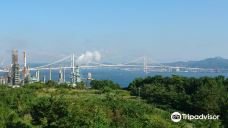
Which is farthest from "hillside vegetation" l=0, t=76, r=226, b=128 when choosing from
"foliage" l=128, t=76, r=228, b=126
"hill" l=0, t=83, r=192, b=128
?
"foliage" l=128, t=76, r=228, b=126

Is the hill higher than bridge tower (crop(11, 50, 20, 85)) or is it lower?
lower

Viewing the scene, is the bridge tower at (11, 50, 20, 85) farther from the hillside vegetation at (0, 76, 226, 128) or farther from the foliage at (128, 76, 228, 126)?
the hillside vegetation at (0, 76, 226, 128)

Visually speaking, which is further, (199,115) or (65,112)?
(199,115)

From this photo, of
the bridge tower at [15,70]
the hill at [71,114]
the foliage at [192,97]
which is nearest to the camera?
the hill at [71,114]

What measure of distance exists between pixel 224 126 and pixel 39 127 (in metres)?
8.21

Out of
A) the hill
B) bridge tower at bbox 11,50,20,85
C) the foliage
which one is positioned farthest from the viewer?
bridge tower at bbox 11,50,20,85

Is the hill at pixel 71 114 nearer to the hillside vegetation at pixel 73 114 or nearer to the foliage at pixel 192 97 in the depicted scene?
the hillside vegetation at pixel 73 114

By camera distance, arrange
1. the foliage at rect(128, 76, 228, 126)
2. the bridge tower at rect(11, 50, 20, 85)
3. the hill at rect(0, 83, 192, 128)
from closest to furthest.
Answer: the hill at rect(0, 83, 192, 128)
the foliage at rect(128, 76, 228, 126)
the bridge tower at rect(11, 50, 20, 85)

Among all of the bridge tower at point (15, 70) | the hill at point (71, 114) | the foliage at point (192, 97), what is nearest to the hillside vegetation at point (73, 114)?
the hill at point (71, 114)

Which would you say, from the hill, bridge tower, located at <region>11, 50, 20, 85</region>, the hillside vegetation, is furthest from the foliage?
bridge tower, located at <region>11, 50, 20, 85</region>

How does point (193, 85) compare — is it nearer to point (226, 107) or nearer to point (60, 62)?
point (226, 107)

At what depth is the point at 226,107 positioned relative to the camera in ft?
66.3

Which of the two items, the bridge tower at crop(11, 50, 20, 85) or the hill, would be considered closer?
the hill

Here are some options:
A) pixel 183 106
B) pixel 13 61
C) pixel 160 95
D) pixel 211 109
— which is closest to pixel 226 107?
pixel 211 109
